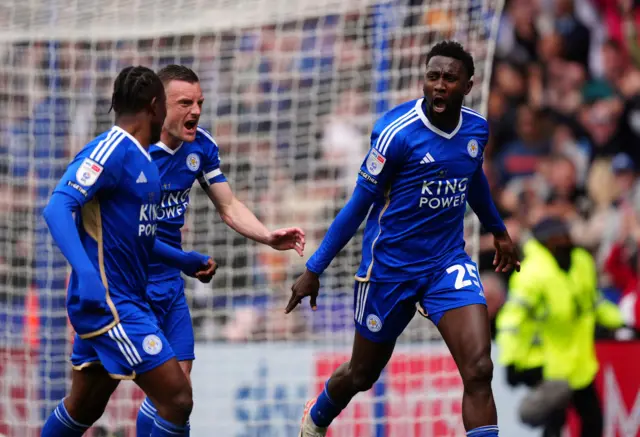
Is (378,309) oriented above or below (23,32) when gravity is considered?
below

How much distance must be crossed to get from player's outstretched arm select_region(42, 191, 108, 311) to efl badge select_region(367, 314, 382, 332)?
1.72m

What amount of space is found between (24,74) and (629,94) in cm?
571

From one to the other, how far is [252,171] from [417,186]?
3.35 metres

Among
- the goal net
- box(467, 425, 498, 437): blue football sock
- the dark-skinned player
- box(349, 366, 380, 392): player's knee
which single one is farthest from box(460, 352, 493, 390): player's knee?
the goal net

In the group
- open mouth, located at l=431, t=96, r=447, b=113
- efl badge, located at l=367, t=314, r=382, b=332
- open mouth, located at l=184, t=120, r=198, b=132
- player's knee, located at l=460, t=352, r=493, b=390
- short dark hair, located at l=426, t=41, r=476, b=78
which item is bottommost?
player's knee, located at l=460, t=352, r=493, b=390

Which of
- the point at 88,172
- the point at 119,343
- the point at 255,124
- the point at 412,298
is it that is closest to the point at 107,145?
the point at 88,172

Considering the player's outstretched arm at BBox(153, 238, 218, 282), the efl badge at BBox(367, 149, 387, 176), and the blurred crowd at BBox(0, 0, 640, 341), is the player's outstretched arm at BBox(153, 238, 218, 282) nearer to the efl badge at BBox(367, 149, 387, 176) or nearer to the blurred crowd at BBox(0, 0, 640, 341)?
the efl badge at BBox(367, 149, 387, 176)

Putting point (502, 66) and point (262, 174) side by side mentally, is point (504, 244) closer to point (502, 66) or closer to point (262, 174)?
point (262, 174)

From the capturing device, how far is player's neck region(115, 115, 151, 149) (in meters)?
5.12

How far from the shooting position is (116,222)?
16.7 feet

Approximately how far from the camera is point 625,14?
11.6m

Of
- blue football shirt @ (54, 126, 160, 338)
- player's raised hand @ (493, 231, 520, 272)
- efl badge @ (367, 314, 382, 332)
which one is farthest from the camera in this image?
player's raised hand @ (493, 231, 520, 272)

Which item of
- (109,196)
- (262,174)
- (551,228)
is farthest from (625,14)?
(109,196)

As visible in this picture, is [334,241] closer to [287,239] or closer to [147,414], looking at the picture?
[287,239]
